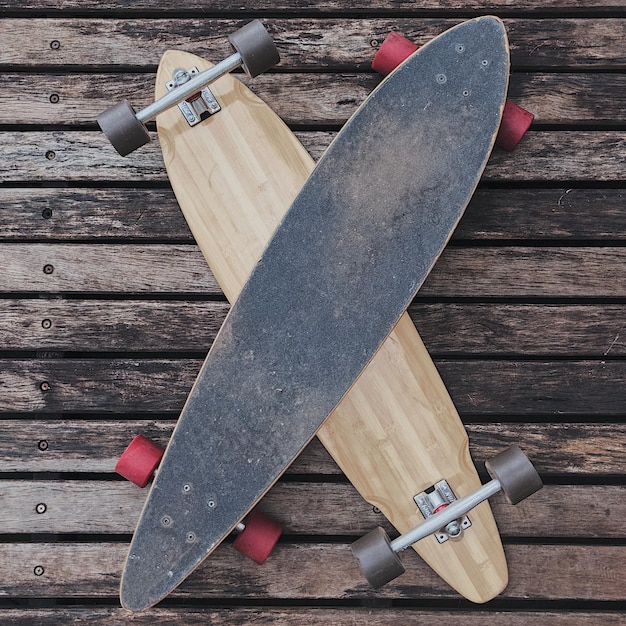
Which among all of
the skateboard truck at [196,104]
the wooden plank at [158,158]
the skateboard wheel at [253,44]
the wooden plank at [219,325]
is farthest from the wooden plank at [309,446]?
the skateboard wheel at [253,44]

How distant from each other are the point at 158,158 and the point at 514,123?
104 cm

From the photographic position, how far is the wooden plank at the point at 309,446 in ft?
5.90

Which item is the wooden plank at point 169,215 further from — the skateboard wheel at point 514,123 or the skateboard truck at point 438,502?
the skateboard truck at point 438,502

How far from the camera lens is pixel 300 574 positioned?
180 cm

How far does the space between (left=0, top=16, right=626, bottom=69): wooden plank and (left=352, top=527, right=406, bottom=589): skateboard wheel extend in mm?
1364

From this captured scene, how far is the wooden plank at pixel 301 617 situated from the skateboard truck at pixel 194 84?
4.46 feet

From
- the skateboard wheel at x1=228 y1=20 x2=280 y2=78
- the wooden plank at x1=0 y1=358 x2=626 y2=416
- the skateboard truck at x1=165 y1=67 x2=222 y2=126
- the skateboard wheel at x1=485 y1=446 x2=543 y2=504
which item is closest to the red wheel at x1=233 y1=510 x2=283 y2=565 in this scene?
the wooden plank at x1=0 y1=358 x2=626 y2=416

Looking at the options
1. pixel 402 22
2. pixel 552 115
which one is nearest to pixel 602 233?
pixel 552 115

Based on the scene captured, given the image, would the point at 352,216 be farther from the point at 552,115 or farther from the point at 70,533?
the point at 70,533

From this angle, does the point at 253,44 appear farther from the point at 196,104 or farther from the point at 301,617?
the point at 301,617

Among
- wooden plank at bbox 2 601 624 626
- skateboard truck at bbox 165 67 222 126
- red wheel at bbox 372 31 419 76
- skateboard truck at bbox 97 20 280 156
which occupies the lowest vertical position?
wooden plank at bbox 2 601 624 626

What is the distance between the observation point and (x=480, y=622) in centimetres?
177

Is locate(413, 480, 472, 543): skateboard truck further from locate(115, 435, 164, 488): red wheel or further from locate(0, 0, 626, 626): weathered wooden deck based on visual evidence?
locate(115, 435, 164, 488): red wheel

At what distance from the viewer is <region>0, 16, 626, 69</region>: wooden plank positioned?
186 cm
